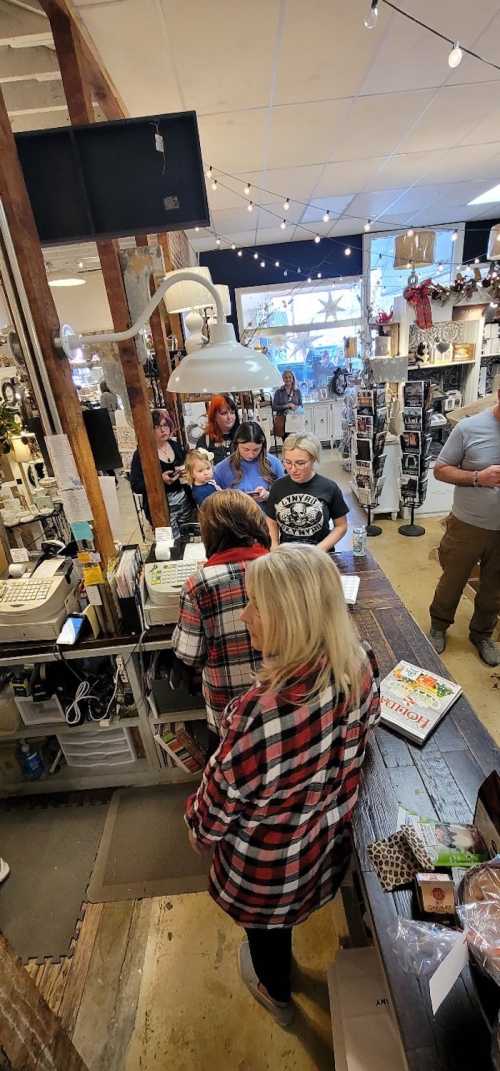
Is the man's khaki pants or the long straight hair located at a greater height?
the long straight hair

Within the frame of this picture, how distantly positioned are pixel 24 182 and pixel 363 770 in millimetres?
2537

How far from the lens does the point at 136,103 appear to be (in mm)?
3213

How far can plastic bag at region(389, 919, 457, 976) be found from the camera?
97 cm

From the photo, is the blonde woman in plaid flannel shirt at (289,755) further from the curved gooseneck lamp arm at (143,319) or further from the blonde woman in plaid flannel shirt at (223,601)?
the curved gooseneck lamp arm at (143,319)

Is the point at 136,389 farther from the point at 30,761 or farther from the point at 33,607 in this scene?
the point at 30,761

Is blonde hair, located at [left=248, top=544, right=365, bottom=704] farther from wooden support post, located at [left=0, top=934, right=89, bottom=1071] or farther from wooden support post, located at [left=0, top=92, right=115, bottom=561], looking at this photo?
wooden support post, located at [left=0, top=92, right=115, bottom=561]

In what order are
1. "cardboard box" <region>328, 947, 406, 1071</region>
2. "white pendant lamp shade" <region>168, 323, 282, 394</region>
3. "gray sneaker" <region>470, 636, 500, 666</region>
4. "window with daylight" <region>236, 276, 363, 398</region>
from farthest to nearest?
"window with daylight" <region>236, 276, 363, 398</region>
"gray sneaker" <region>470, 636, 500, 666</region>
"white pendant lamp shade" <region>168, 323, 282, 394</region>
"cardboard box" <region>328, 947, 406, 1071</region>

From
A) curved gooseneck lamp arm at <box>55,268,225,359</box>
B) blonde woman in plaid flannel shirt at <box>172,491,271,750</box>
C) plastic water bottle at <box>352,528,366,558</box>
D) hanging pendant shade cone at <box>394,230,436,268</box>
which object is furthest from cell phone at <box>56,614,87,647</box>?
hanging pendant shade cone at <box>394,230,436,268</box>

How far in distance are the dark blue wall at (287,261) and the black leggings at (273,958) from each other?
9.48 meters

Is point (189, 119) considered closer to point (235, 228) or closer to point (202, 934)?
point (202, 934)

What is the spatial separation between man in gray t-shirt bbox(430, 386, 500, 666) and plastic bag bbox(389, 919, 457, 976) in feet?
7.16

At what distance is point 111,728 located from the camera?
7.32 ft

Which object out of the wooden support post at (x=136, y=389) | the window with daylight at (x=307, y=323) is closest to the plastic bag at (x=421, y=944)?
the wooden support post at (x=136, y=389)

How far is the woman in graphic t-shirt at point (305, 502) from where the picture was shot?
101 inches
